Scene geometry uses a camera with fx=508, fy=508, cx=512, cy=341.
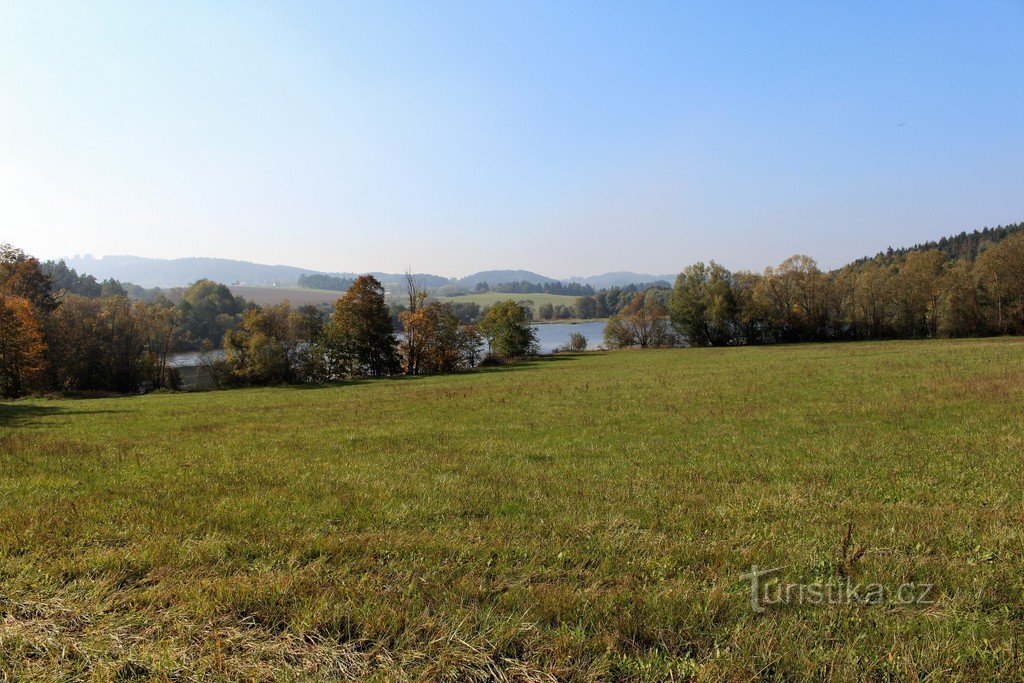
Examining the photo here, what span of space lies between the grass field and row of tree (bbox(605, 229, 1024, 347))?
262 feet

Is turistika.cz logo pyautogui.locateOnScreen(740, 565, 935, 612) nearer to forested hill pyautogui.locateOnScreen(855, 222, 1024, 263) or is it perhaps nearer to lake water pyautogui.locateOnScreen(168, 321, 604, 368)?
lake water pyautogui.locateOnScreen(168, 321, 604, 368)

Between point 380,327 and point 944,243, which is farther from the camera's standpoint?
point 944,243

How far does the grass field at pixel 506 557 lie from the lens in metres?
3.52

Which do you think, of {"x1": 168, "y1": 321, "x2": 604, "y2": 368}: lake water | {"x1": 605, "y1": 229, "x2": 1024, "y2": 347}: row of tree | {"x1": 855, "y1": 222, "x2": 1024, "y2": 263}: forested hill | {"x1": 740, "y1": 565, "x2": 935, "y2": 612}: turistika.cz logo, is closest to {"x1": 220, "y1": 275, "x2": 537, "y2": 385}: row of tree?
{"x1": 168, "y1": 321, "x2": 604, "y2": 368}: lake water

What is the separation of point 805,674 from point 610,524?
3.42 m

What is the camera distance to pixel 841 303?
85938 millimetres

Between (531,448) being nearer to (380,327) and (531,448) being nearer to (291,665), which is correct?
(291,665)

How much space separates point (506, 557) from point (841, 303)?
98360mm

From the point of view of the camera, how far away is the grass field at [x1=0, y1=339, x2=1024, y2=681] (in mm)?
3521

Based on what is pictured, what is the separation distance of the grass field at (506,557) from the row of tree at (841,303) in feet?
262

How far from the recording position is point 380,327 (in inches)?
2297

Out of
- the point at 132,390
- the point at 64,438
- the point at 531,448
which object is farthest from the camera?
the point at 132,390

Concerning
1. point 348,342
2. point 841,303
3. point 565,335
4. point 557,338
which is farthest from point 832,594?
point 565,335

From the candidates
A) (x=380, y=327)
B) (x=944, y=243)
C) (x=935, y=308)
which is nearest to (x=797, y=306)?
(x=935, y=308)
